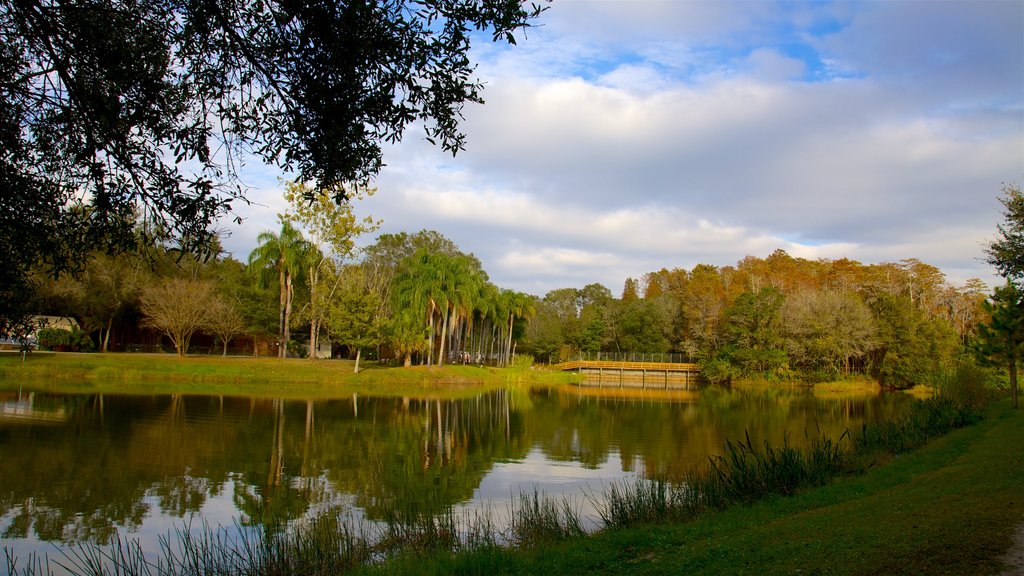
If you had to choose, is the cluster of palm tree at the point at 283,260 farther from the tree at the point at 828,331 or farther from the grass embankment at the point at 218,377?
the tree at the point at 828,331

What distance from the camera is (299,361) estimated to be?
47531 mm

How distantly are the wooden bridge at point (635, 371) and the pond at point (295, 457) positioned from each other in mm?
37956

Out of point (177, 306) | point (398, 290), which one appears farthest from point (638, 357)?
point (177, 306)

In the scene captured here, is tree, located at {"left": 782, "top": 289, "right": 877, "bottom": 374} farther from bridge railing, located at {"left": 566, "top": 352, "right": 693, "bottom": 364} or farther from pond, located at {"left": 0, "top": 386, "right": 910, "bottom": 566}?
pond, located at {"left": 0, "top": 386, "right": 910, "bottom": 566}

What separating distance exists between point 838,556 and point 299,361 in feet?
148

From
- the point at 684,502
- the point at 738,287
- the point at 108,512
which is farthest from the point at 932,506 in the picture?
the point at 738,287

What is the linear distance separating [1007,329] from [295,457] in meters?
24.2

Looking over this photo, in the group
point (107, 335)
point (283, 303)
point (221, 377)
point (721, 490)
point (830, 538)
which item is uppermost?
point (283, 303)

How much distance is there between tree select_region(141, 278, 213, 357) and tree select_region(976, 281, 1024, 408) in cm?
4581

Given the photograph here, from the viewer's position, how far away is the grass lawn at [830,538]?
603 centimetres

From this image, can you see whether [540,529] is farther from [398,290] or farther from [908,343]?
[908,343]

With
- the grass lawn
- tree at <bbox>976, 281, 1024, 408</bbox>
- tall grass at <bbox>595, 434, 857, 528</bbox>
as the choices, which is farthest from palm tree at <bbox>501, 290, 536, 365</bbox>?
the grass lawn

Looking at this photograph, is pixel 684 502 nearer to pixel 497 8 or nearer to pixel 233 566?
pixel 233 566

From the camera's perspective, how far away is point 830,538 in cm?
716
